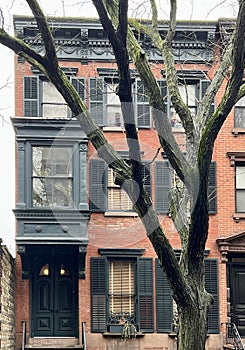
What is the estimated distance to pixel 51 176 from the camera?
22.4 m

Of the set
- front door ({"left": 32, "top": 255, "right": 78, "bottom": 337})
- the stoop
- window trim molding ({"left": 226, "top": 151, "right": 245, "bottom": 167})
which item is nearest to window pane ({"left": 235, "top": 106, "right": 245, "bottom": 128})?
window trim molding ({"left": 226, "top": 151, "right": 245, "bottom": 167})

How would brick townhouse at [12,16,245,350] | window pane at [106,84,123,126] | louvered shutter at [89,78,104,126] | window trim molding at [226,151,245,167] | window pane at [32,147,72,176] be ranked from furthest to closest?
window pane at [106,84,123,126] → window trim molding at [226,151,245,167] → louvered shutter at [89,78,104,126] → window pane at [32,147,72,176] → brick townhouse at [12,16,245,350]

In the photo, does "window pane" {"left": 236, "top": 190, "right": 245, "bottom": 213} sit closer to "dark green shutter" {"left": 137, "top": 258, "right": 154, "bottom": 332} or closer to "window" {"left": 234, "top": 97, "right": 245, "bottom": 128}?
"window" {"left": 234, "top": 97, "right": 245, "bottom": 128}

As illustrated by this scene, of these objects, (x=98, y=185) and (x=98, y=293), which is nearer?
(x=98, y=293)

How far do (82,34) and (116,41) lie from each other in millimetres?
13004

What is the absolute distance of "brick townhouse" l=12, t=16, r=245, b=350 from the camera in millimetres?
22219

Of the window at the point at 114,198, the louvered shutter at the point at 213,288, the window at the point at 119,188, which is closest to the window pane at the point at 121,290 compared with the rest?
the window at the point at 114,198

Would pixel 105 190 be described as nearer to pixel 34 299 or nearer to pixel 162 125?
pixel 34 299

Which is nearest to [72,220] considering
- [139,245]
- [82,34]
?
[139,245]

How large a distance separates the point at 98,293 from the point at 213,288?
3558mm

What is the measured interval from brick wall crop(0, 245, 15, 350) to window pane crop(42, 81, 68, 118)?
4.74 meters

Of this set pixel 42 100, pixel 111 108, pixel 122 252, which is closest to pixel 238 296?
pixel 122 252

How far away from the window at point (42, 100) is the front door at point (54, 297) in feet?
14.7

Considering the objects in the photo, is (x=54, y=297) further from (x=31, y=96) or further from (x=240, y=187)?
(x=240, y=187)
